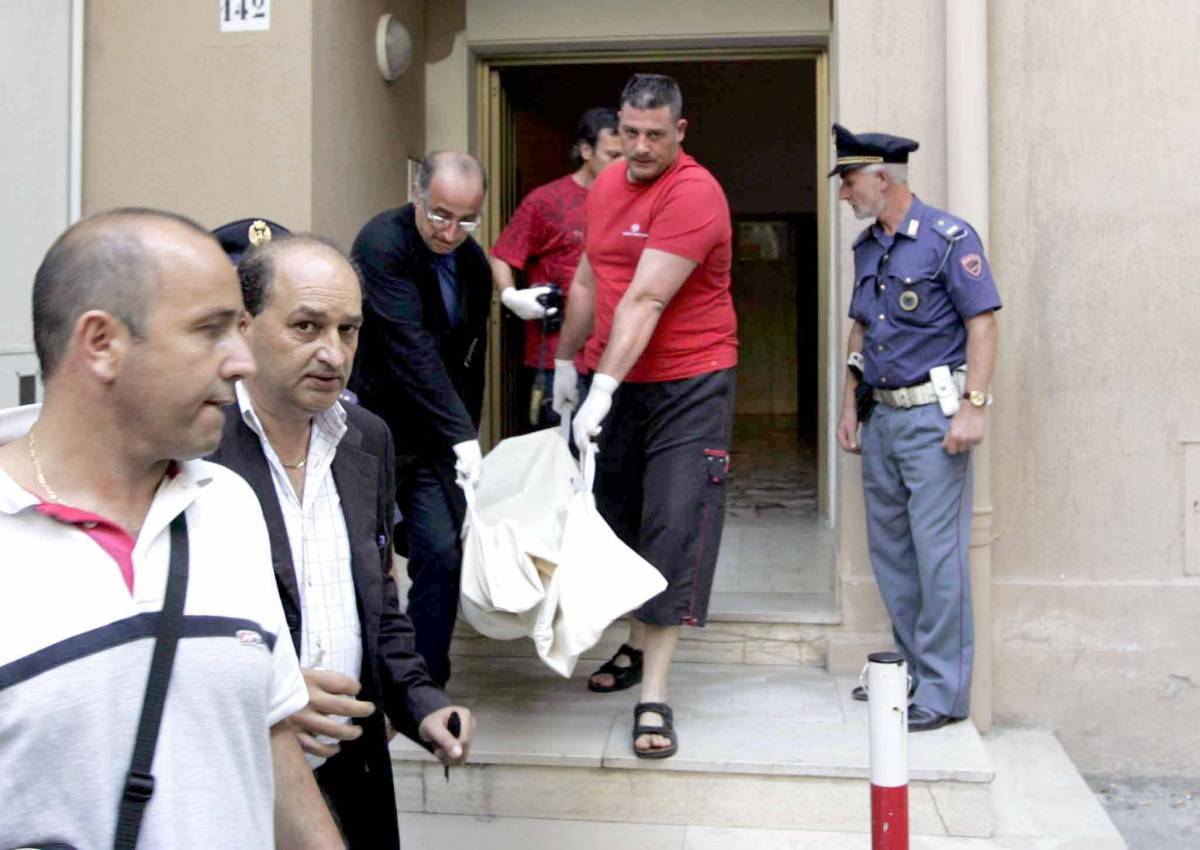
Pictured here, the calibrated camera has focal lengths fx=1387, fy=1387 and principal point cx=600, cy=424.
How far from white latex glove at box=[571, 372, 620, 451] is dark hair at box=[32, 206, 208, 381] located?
2566mm

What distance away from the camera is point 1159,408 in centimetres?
494

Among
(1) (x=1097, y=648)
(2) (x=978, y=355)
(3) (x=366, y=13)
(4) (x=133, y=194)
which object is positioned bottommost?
(1) (x=1097, y=648)

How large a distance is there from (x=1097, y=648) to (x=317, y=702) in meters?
3.62

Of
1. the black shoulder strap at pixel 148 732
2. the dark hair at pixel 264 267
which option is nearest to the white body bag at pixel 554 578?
the dark hair at pixel 264 267

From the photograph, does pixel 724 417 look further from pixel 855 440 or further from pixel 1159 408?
pixel 1159 408

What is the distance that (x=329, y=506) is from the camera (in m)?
2.45

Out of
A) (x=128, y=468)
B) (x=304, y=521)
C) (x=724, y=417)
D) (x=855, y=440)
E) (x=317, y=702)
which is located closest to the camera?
(x=128, y=468)

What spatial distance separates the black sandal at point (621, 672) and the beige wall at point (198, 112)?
6.39 feet

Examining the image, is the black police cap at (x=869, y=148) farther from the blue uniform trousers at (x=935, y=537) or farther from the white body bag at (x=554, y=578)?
the white body bag at (x=554, y=578)

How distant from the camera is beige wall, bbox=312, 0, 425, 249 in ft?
17.0

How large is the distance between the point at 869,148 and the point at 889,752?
231 cm

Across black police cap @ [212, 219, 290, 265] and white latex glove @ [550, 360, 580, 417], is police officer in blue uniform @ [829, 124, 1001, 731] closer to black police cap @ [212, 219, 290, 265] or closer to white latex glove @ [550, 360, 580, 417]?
white latex glove @ [550, 360, 580, 417]

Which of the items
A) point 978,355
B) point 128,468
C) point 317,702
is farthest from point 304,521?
point 978,355

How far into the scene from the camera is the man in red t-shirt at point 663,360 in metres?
4.14
